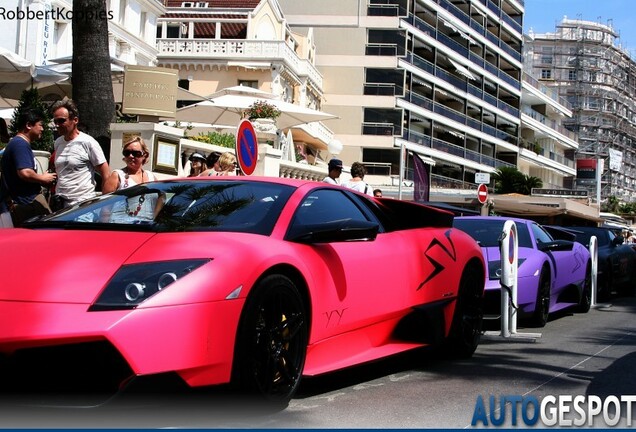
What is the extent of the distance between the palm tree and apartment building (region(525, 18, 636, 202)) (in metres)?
Result: 121

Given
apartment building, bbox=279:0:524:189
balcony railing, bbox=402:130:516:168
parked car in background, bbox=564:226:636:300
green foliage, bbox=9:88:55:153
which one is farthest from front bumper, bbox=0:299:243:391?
balcony railing, bbox=402:130:516:168

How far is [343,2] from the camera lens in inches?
2544

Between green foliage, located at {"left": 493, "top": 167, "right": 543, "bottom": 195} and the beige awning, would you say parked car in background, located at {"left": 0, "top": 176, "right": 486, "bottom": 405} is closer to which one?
the beige awning

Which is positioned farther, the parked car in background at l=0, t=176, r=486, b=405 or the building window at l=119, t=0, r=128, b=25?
the building window at l=119, t=0, r=128, b=25

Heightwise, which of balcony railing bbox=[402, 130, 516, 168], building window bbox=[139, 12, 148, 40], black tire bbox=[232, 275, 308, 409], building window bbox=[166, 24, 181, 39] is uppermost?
building window bbox=[166, 24, 181, 39]

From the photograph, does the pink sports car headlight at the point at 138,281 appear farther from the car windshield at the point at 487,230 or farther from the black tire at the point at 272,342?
the car windshield at the point at 487,230

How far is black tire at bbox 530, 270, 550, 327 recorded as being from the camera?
10508 millimetres

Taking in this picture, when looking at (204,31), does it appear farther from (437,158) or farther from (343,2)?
(437,158)

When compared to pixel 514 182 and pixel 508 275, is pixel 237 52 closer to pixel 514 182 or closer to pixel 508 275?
pixel 514 182

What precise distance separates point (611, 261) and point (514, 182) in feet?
163

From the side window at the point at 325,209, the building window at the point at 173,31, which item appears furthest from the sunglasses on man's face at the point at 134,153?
the building window at the point at 173,31

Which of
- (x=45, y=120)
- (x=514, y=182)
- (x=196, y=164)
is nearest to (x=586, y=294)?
(x=196, y=164)

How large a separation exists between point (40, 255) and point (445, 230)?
3.68 m

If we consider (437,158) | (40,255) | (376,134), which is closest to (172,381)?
(40,255)
